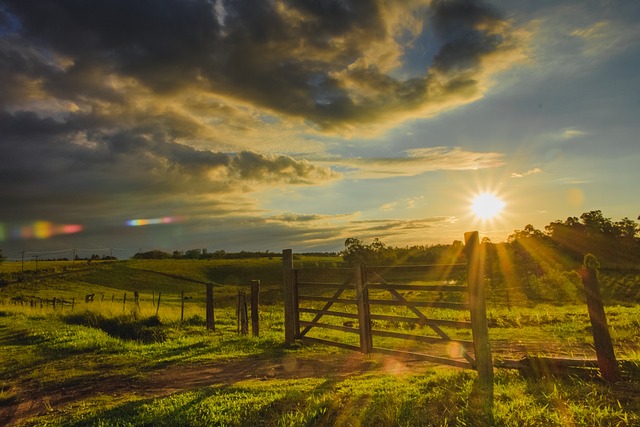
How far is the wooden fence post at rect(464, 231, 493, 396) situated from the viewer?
7.73 m

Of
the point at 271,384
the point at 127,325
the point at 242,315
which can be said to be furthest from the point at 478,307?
the point at 127,325

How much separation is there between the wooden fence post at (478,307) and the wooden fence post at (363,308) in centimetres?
289

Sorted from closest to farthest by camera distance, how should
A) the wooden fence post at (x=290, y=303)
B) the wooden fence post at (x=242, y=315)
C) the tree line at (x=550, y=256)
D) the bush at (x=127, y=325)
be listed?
the wooden fence post at (x=290, y=303) < the bush at (x=127, y=325) < the wooden fence post at (x=242, y=315) < the tree line at (x=550, y=256)

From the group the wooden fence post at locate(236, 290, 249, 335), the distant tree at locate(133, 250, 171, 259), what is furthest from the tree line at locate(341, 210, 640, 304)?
the distant tree at locate(133, 250, 171, 259)

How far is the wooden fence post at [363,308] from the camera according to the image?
10.4 metres

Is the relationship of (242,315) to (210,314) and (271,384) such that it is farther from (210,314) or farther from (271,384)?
(271,384)

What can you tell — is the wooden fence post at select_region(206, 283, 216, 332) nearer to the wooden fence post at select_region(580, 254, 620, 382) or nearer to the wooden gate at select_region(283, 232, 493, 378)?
the wooden gate at select_region(283, 232, 493, 378)

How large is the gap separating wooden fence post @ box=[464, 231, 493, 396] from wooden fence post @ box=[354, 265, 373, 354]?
2.89 metres

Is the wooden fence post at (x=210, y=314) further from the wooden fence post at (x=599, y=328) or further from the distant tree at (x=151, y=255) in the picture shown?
the distant tree at (x=151, y=255)

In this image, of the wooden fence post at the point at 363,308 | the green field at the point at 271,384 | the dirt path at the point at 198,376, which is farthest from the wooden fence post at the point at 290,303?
the wooden fence post at the point at 363,308

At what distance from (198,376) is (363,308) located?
4.16m

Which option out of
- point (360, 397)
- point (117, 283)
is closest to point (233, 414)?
point (360, 397)

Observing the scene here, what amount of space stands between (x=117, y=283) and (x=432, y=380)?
65.7 metres

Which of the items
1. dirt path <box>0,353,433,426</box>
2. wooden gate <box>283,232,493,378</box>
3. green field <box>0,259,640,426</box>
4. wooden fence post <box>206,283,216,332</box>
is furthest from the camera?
wooden fence post <box>206,283,216,332</box>
